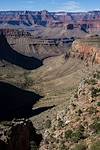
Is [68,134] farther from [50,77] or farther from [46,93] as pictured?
[50,77]

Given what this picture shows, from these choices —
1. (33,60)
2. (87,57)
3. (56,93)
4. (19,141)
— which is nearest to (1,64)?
(33,60)

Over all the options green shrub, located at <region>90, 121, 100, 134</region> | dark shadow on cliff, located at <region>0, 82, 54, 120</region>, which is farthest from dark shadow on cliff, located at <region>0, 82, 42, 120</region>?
green shrub, located at <region>90, 121, 100, 134</region>

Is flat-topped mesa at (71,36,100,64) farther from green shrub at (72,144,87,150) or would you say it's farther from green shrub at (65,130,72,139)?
green shrub at (72,144,87,150)

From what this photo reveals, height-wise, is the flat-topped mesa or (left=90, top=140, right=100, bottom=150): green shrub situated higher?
(left=90, top=140, right=100, bottom=150): green shrub

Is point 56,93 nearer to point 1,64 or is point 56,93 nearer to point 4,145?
point 1,64

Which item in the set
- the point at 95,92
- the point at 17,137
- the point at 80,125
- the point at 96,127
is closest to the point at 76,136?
the point at 96,127

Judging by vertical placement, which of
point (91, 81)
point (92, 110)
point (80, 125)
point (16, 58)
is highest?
point (91, 81)

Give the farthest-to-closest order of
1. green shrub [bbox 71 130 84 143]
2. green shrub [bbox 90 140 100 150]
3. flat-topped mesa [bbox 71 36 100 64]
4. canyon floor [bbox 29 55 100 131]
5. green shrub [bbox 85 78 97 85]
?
flat-topped mesa [bbox 71 36 100 64] → canyon floor [bbox 29 55 100 131] → green shrub [bbox 85 78 97 85] → green shrub [bbox 71 130 84 143] → green shrub [bbox 90 140 100 150]
